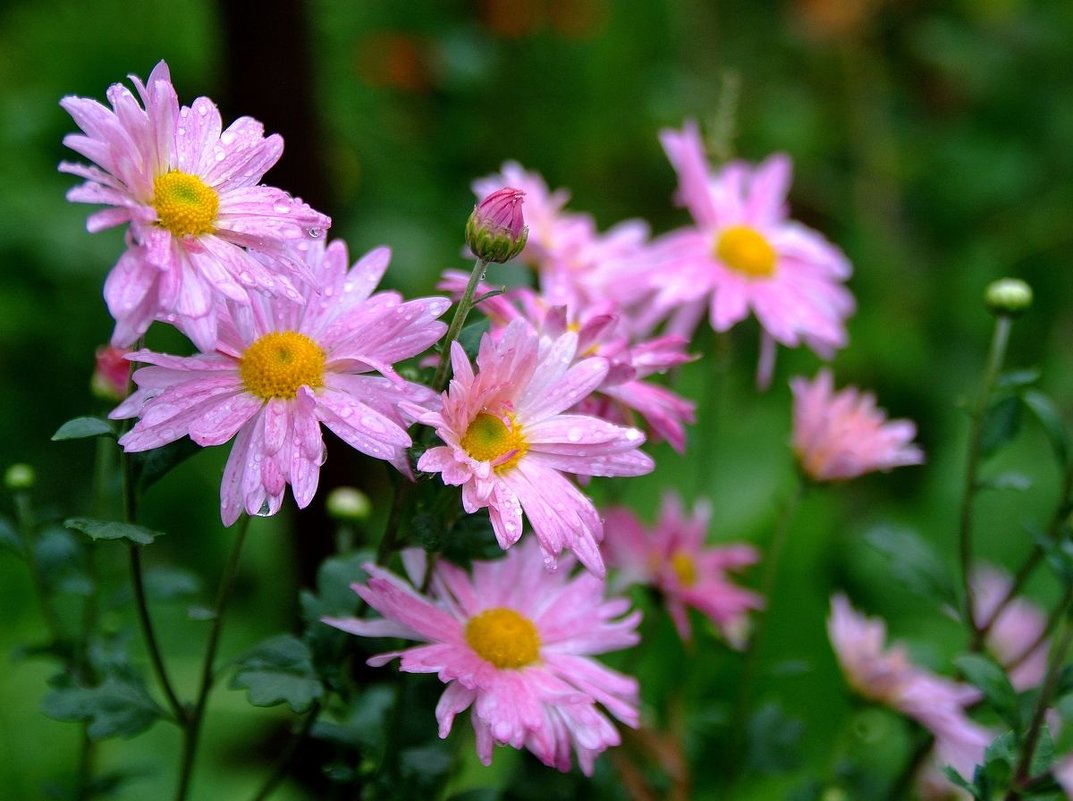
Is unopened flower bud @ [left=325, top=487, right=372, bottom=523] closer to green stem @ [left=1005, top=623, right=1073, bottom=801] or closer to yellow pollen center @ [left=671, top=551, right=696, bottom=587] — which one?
yellow pollen center @ [left=671, top=551, right=696, bottom=587]

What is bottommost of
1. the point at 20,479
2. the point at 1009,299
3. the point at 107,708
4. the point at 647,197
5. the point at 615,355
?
the point at 107,708

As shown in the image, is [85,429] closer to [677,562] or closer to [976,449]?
[677,562]

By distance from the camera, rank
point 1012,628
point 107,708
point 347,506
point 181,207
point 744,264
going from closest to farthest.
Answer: point 181,207, point 107,708, point 347,506, point 744,264, point 1012,628

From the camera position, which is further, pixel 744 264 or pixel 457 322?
pixel 744 264

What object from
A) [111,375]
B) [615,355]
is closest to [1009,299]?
[615,355]

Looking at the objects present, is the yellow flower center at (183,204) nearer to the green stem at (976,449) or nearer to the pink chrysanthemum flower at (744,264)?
the pink chrysanthemum flower at (744,264)

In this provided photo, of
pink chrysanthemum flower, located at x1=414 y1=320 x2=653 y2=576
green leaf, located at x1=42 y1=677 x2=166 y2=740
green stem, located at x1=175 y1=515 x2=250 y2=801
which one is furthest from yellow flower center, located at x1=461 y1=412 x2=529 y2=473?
green leaf, located at x1=42 y1=677 x2=166 y2=740

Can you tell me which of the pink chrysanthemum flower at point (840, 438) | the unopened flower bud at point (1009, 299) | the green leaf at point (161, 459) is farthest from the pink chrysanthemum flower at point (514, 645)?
the unopened flower bud at point (1009, 299)
